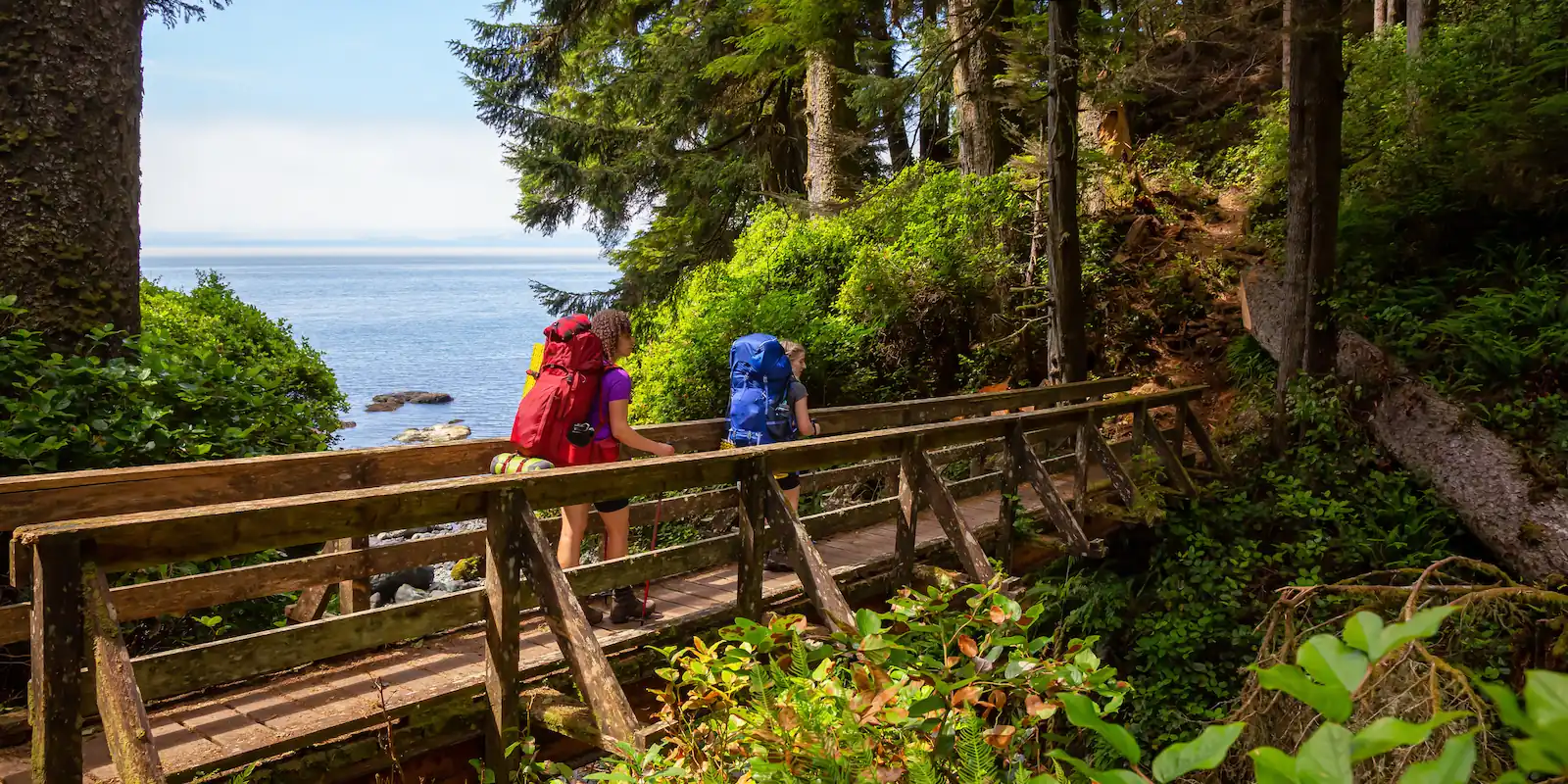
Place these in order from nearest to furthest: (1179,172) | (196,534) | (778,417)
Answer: (196,534), (778,417), (1179,172)

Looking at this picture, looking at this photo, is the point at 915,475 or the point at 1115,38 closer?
the point at 915,475

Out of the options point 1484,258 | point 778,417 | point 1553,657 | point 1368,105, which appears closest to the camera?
point 1553,657

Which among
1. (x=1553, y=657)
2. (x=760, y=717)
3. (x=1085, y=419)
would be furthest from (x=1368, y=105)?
(x=760, y=717)

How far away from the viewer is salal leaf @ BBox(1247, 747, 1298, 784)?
3.32 ft

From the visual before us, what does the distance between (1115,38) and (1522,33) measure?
14.5 feet

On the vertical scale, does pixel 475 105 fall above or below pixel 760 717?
above

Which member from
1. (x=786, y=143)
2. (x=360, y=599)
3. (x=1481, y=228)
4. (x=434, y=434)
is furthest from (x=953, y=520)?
(x=434, y=434)

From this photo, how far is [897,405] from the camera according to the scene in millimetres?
8211

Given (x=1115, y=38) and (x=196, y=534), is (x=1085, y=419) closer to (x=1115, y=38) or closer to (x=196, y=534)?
(x=1115, y=38)

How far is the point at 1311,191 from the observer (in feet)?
30.2

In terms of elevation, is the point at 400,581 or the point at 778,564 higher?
the point at 778,564

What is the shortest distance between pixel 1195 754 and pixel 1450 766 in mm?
268

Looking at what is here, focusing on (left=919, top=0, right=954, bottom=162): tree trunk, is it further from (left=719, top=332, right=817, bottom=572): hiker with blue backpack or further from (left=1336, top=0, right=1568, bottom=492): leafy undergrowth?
(left=719, top=332, right=817, bottom=572): hiker with blue backpack

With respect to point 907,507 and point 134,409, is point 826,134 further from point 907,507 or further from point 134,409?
point 134,409
